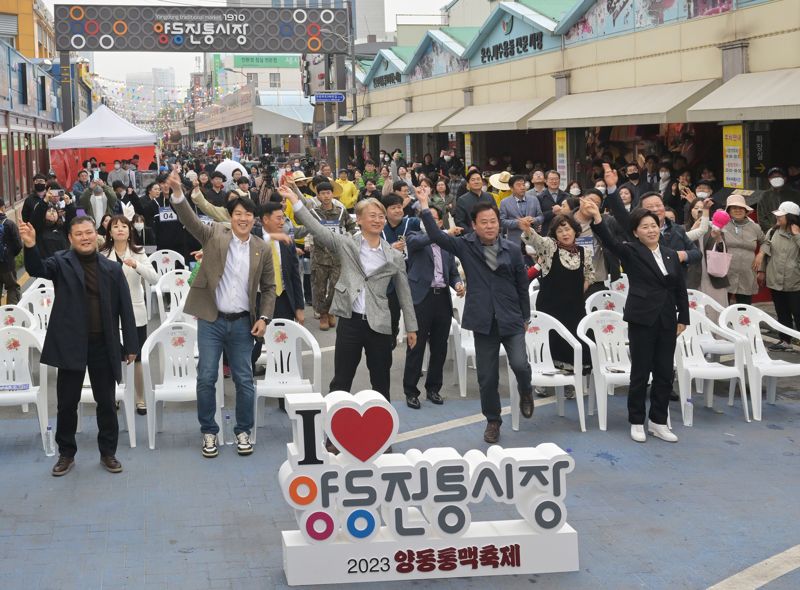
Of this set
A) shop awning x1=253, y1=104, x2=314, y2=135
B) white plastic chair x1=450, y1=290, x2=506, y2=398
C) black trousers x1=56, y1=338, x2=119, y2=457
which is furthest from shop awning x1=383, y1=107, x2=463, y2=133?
shop awning x1=253, y1=104, x2=314, y2=135

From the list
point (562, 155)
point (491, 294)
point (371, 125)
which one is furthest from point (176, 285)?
point (371, 125)

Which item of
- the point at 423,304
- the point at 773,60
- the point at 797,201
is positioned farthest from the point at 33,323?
the point at 773,60

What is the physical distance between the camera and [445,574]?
5.62 meters

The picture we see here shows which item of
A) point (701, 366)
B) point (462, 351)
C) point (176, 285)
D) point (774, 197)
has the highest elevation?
point (774, 197)

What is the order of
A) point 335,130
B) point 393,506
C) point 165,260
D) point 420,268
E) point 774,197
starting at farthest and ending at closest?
1. point 335,130
2. point 165,260
3. point 774,197
4. point 420,268
5. point 393,506

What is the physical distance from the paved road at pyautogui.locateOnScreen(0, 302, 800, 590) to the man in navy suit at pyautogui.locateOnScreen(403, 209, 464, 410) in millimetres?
457

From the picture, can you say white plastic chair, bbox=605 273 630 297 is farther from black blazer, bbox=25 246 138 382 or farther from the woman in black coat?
black blazer, bbox=25 246 138 382

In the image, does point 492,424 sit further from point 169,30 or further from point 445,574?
point 169,30

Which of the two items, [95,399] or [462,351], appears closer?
[95,399]

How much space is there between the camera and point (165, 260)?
46.7 ft

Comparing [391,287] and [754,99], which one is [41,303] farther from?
[754,99]

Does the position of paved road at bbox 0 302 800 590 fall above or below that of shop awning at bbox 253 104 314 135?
below

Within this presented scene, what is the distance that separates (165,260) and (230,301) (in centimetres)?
684

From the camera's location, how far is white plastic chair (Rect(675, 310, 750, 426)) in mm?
8750
